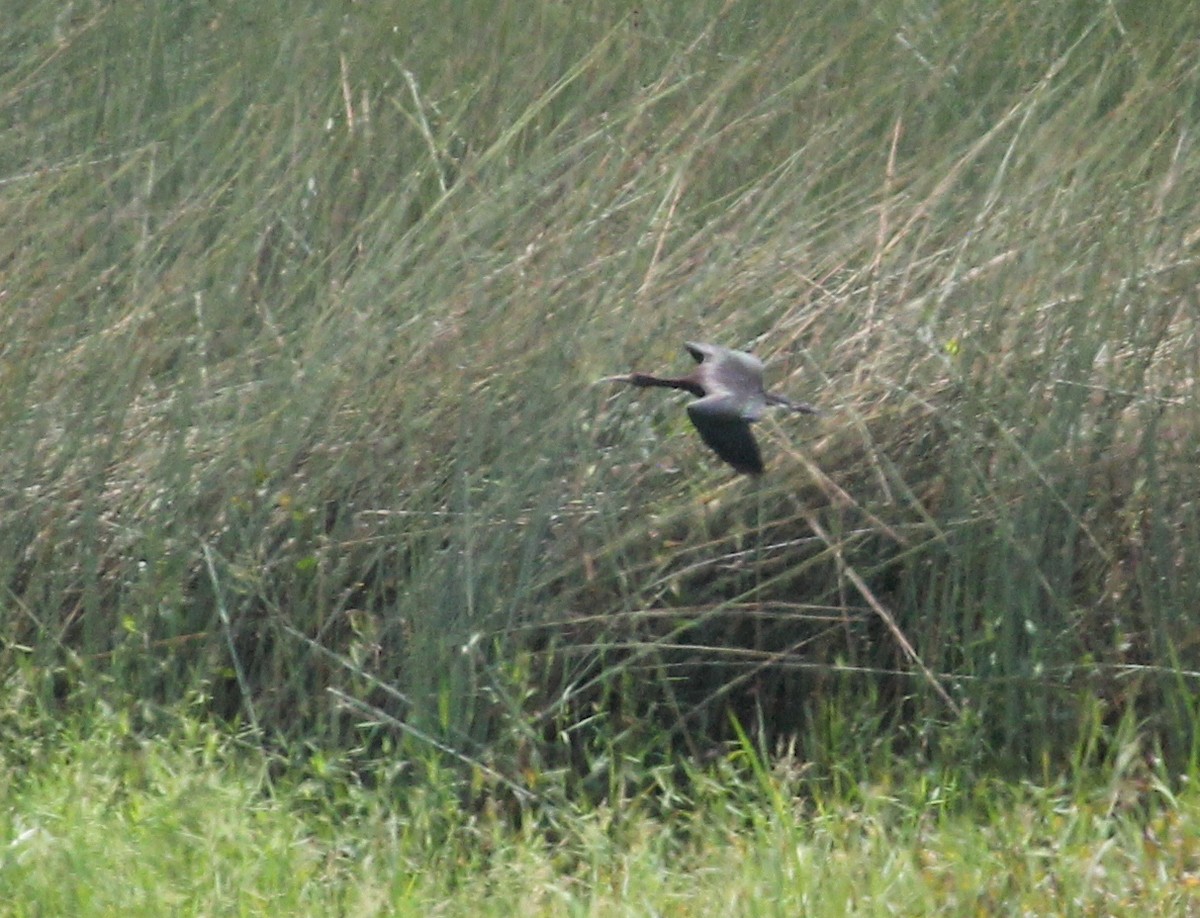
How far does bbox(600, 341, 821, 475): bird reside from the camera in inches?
95.9

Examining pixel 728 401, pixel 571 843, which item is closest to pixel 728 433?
pixel 728 401

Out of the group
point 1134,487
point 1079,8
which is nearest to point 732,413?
point 1134,487

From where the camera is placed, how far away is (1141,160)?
3.52 meters

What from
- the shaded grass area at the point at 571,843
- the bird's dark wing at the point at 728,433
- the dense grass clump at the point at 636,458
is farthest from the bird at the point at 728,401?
the shaded grass area at the point at 571,843

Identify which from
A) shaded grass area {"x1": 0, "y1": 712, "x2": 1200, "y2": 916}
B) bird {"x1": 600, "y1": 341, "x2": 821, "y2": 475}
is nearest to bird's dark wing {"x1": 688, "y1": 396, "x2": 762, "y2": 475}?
bird {"x1": 600, "y1": 341, "x2": 821, "y2": 475}

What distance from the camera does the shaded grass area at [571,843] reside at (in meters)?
Answer: 2.51

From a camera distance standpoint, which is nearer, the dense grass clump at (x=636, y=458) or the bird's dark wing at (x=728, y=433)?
the bird's dark wing at (x=728, y=433)

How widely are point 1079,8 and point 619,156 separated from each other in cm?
136

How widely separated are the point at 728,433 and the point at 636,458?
806 mm

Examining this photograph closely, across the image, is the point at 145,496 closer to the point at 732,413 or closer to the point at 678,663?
the point at 678,663

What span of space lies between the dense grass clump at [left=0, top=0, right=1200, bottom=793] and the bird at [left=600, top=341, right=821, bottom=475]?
0.39 m

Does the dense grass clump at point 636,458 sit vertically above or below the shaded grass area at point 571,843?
above

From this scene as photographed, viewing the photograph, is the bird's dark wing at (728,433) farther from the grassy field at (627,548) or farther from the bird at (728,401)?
the grassy field at (627,548)

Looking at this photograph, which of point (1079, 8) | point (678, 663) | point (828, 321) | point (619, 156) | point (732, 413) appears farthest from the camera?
point (1079, 8)
